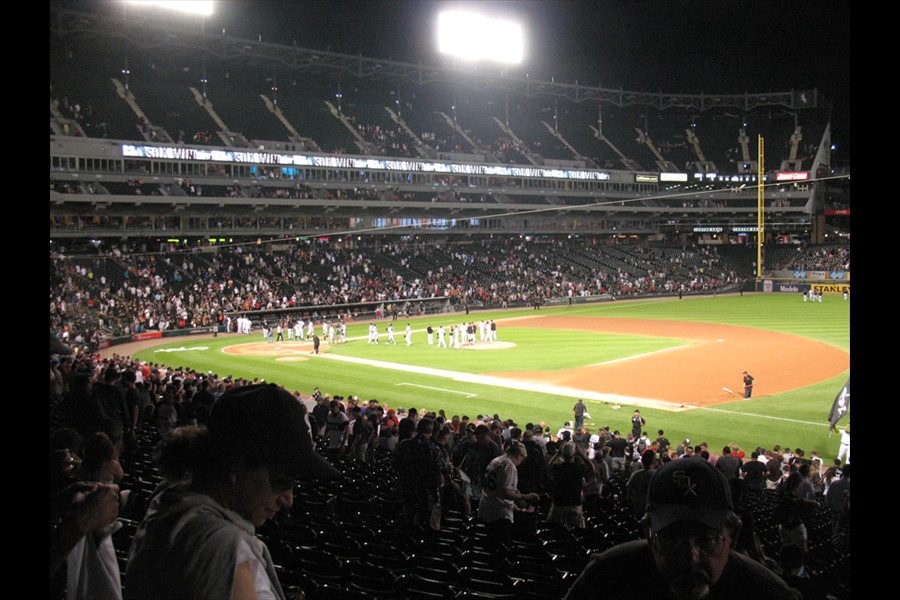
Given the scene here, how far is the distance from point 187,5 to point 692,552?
221 feet

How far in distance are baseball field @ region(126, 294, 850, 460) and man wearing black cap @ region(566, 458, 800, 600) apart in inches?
800

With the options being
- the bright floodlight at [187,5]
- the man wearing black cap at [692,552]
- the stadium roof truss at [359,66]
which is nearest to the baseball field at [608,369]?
the man wearing black cap at [692,552]

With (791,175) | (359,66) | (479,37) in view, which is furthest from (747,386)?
(791,175)

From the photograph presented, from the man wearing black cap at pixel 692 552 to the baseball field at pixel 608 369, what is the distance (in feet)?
66.7

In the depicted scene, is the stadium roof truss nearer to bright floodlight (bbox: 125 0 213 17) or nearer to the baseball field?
bright floodlight (bbox: 125 0 213 17)

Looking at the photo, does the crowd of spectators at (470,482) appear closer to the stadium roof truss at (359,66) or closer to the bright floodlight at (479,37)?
the stadium roof truss at (359,66)

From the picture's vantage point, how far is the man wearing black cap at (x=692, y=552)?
2.45 meters

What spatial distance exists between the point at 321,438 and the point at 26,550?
14.5 meters

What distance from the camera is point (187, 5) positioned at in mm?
60781

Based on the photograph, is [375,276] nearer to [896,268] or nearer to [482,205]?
[482,205]

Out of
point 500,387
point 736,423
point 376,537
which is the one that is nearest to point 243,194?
point 500,387

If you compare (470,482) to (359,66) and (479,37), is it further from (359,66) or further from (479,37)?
(479,37)

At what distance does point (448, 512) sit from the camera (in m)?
9.69

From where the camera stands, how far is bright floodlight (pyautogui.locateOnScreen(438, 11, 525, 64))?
73500mm
